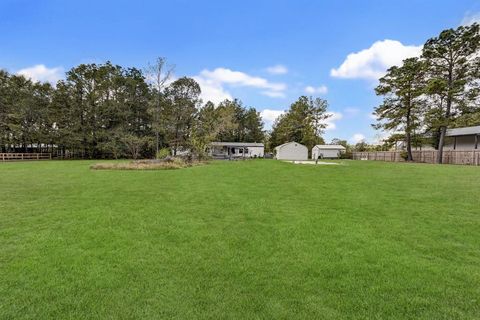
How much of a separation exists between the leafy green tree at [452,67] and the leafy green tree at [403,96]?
1416 mm

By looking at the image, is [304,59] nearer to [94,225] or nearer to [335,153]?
[94,225]

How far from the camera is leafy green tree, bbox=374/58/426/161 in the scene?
28.0 m

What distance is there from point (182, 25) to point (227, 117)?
21714mm

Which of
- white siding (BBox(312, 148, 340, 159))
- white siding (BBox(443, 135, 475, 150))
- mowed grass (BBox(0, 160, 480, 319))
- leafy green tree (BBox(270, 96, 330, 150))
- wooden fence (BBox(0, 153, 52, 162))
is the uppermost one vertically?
leafy green tree (BBox(270, 96, 330, 150))

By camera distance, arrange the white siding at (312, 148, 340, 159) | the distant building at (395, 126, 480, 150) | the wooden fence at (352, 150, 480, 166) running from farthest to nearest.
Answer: the white siding at (312, 148, 340, 159)
the distant building at (395, 126, 480, 150)
the wooden fence at (352, 150, 480, 166)

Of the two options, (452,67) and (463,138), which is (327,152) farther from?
(452,67)

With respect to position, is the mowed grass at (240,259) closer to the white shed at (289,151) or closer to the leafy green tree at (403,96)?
the leafy green tree at (403,96)

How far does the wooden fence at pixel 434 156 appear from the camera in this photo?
904 inches

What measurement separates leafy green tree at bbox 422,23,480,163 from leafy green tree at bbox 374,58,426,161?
4.65 ft

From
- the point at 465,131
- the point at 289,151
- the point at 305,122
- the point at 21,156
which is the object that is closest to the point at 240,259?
the point at 465,131

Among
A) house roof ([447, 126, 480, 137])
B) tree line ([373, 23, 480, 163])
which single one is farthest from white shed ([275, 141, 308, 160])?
house roof ([447, 126, 480, 137])

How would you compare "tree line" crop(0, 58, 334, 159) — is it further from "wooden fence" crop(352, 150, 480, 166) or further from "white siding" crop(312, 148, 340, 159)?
"wooden fence" crop(352, 150, 480, 166)

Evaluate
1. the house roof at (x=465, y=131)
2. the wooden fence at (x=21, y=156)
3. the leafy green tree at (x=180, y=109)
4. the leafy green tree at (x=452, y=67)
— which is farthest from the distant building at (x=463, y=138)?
the wooden fence at (x=21, y=156)

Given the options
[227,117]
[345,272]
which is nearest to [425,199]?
[345,272]
